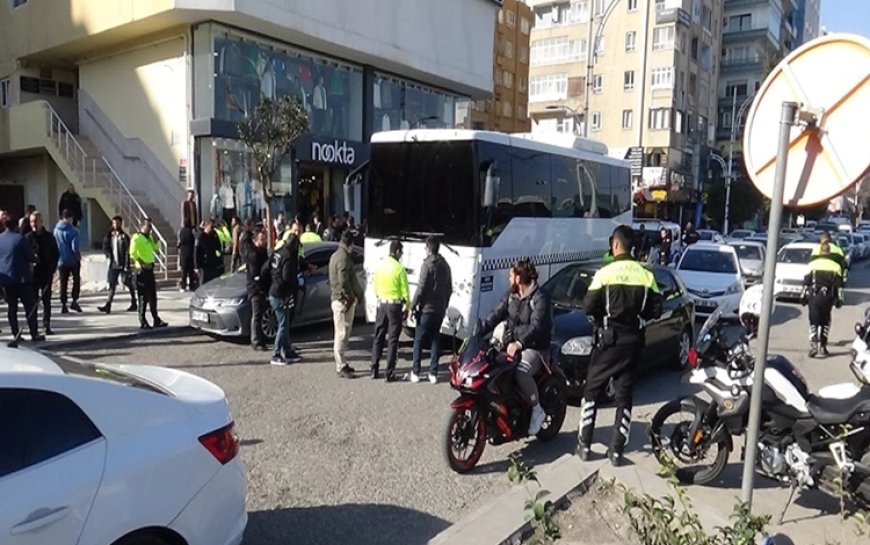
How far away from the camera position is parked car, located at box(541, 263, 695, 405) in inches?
289

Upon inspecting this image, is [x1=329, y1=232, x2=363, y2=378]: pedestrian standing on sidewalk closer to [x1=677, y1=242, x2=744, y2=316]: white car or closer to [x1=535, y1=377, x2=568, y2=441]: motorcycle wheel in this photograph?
[x1=535, y1=377, x2=568, y2=441]: motorcycle wheel

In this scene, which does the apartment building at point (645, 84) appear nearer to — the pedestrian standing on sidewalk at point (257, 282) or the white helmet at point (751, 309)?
the pedestrian standing on sidewalk at point (257, 282)

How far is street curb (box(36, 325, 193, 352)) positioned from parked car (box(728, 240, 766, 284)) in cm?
1410

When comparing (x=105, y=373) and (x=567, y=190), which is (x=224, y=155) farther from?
(x=105, y=373)

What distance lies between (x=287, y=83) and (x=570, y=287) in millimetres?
16052

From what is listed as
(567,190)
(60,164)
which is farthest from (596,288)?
(60,164)

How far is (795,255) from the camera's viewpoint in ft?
63.1

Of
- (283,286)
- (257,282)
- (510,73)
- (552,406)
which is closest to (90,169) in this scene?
(257,282)

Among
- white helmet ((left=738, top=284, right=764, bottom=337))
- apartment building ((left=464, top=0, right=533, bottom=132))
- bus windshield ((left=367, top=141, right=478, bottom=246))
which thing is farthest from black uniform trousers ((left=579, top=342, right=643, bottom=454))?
apartment building ((left=464, top=0, right=533, bottom=132))

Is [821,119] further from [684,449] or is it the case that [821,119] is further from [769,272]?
[684,449]

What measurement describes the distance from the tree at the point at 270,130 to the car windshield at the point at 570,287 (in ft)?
26.5

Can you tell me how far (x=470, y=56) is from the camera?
28.5 m

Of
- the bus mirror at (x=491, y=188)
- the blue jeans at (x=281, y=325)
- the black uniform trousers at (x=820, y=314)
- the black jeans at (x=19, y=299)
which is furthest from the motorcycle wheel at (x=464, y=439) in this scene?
the black uniform trousers at (x=820, y=314)

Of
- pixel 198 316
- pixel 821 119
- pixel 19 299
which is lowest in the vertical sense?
pixel 198 316
